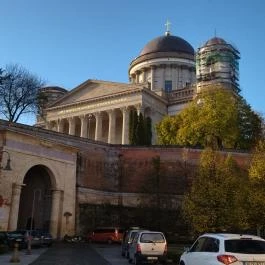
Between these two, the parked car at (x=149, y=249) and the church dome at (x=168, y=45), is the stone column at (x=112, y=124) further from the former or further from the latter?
the parked car at (x=149, y=249)

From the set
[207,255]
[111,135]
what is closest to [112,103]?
[111,135]

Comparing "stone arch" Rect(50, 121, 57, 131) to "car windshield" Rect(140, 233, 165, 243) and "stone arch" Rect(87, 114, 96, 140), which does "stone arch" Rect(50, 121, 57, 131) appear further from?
"car windshield" Rect(140, 233, 165, 243)

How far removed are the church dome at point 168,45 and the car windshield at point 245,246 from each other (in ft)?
281

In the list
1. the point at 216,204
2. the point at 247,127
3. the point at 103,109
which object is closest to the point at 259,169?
the point at 216,204

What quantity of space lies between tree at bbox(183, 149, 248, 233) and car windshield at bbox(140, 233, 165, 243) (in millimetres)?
5799

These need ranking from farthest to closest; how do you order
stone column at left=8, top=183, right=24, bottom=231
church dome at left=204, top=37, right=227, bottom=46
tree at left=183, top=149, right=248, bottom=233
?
church dome at left=204, top=37, right=227, bottom=46, stone column at left=8, top=183, right=24, bottom=231, tree at left=183, top=149, right=248, bottom=233

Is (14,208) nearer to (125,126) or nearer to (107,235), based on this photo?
(107,235)

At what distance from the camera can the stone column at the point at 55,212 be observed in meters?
42.6

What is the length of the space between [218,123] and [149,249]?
33115mm

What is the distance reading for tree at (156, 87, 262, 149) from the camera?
53.9 m

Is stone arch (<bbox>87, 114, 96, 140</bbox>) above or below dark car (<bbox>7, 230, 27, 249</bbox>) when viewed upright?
above

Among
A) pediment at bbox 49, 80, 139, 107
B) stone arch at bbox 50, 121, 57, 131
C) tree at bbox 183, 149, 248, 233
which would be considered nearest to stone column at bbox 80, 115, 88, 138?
pediment at bbox 49, 80, 139, 107

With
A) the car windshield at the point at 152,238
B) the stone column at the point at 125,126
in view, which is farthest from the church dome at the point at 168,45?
the car windshield at the point at 152,238

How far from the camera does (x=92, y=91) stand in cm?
8069
